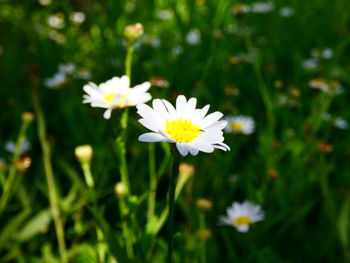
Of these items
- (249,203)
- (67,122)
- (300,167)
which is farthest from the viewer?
(67,122)

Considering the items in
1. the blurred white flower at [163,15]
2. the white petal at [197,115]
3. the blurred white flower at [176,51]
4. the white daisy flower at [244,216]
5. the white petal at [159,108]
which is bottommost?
the white petal at [159,108]

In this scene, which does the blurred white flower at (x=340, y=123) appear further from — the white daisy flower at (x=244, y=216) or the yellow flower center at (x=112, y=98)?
the yellow flower center at (x=112, y=98)

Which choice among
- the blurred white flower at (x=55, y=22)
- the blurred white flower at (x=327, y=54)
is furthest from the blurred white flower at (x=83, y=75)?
the blurred white flower at (x=327, y=54)

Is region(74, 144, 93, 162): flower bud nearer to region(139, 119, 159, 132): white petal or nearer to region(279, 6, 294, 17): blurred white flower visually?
region(139, 119, 159, 132): white petal

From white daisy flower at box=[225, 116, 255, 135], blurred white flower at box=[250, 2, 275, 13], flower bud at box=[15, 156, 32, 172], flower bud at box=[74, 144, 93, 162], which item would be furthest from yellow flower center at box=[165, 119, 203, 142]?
blurred white flower at box=[250, 2, 275, 13]

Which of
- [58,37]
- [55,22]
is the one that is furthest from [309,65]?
[55,22]

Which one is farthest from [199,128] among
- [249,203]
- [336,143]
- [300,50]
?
[300,50]

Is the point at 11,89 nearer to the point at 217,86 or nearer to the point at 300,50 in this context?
the point at 217,86
